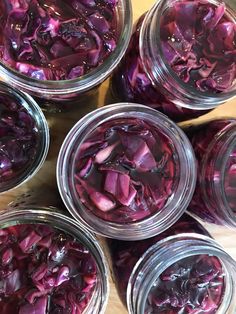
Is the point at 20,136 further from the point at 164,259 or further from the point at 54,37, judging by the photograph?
the point at 164,259

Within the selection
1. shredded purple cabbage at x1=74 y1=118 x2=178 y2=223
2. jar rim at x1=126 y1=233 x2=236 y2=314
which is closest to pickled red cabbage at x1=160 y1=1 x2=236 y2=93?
shredded purple cabbage at x1=74 y1=118 x2=178 y2=223

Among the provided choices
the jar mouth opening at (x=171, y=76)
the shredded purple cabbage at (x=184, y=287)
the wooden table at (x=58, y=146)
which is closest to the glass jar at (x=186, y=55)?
the jar mouth opening at (x=171, y=76)

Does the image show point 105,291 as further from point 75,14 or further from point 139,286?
point 75,14

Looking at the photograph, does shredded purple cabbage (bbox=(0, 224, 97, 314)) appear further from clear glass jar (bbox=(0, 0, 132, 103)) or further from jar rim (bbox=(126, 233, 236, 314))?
clear glass jar (bbox=(0, 0, 132, 103))

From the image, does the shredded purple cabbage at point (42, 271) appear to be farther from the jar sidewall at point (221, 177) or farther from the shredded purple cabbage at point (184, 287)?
the jar sidewall at point (221, 177)

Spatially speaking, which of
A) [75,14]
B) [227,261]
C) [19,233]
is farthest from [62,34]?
[227,261]

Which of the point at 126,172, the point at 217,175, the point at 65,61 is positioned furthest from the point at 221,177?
the point at 65,61
